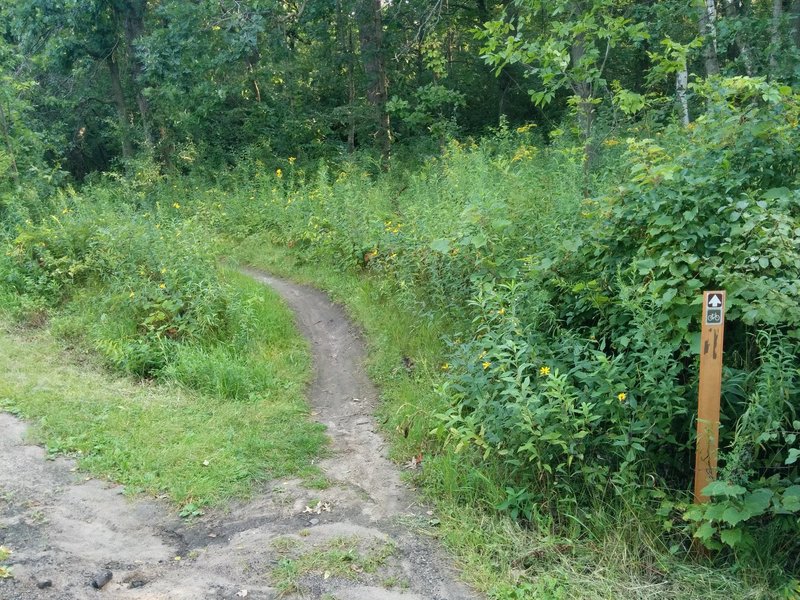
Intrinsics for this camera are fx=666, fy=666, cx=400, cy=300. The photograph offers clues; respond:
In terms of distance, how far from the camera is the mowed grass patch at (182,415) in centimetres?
534

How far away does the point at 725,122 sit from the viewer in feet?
17.0

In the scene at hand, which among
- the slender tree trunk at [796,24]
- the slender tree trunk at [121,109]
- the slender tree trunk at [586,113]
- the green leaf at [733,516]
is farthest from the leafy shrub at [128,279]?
the slender tree trunk at [796,24]

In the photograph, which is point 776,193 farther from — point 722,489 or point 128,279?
point 128,279

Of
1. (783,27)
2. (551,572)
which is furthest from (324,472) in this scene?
(783,27)

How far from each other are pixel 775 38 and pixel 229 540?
11.6 m

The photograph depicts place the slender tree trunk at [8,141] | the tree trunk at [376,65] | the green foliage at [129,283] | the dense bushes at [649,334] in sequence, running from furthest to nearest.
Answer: the tree trunk at [376,65] < the slender tree trunk at [8,141] < the green foliage at [129,283] < the dense bushes at [649,334]

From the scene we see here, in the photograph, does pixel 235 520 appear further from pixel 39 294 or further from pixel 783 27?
pixel 783 27

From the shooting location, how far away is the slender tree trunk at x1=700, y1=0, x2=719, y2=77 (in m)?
11.2

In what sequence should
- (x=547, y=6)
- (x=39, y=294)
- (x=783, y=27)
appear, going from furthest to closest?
(x=783, y=27)
(x=39, y=294)
(x=547, y=6)

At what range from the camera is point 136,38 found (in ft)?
54.7

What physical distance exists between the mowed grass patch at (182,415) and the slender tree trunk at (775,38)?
27.4 ft

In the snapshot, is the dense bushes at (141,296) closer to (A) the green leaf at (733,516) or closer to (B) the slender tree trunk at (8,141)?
(B) the slender tree trunk at (8,141)

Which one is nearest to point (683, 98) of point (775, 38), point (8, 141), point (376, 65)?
point (775, 38)

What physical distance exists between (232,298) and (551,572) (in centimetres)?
551
